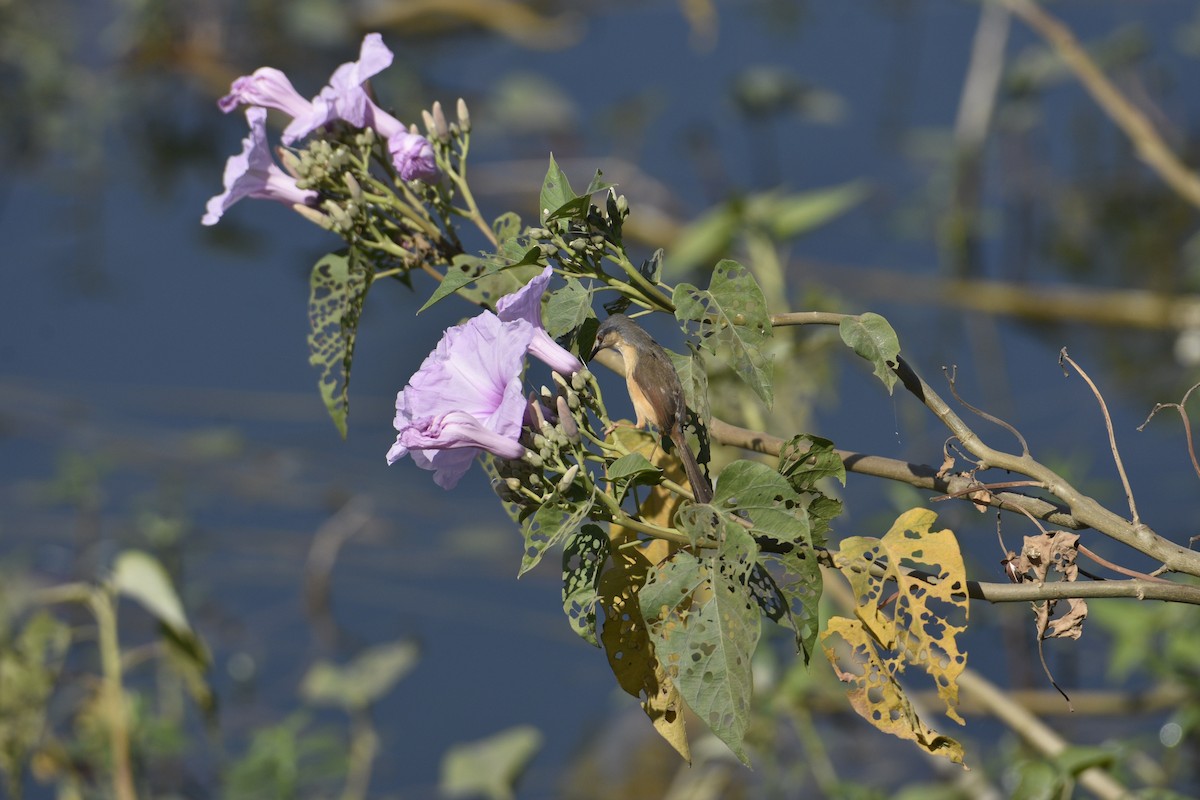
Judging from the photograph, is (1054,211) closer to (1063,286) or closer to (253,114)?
(1063,286)

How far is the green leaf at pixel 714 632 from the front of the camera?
0.47 meters

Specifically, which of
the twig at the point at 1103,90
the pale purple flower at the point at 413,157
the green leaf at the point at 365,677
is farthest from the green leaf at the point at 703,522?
the green leaf at the point at 365,677

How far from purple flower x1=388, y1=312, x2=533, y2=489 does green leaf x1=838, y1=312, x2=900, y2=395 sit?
0.13m

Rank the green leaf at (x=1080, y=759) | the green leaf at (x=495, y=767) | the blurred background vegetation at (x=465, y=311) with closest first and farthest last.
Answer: the green leaf at (x=1080, y=759) < the green leaf at (x=495, y=767) < the blurred background vegetation at (x=465, y=311)

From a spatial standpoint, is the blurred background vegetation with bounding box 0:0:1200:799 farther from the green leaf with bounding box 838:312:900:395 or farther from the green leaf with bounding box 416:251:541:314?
the green leaf with bounding box 838:312:900:395

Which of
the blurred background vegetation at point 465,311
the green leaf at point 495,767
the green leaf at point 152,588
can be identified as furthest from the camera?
the blurred background vegetation at point 465,311

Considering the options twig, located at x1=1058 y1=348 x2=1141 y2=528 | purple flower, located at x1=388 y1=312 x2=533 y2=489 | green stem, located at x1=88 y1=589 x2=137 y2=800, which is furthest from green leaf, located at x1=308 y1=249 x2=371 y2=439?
green stem, located at x1=88 y1=589 x2=137 y2=800

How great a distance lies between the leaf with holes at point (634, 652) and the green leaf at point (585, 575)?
3 cm

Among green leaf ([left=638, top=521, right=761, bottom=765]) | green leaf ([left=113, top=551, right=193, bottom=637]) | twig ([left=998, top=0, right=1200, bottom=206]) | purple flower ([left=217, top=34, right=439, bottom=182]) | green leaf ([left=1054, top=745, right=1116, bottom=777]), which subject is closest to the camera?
green leaf ([left=638, top=521, right=761, bottom=765])

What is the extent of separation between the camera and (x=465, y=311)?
2.28m

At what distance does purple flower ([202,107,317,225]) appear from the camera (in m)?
0.65

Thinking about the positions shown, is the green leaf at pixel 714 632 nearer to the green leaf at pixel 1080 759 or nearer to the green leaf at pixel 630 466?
the green leaf at pixel 630 466

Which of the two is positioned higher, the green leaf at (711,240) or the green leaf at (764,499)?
the green leaf at (711,240)

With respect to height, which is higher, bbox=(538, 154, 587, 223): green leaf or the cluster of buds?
bbox=(538, 154, 587, 223): green leaf
